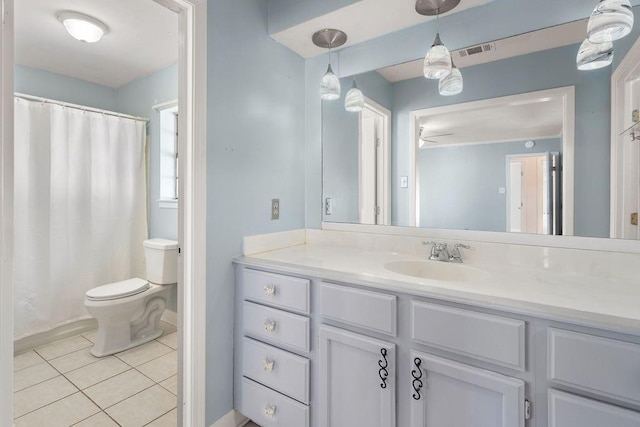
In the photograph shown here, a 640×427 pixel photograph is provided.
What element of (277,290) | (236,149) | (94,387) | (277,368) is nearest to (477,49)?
(236,149)

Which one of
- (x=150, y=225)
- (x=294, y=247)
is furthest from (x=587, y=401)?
(x=150, y=225)

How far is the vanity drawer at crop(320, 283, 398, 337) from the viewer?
Answer: 1.10 meters

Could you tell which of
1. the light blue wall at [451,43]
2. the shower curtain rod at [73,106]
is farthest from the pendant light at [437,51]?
the shower curtain rod at [73,106]

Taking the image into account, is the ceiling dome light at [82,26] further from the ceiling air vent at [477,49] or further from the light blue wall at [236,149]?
the ceiling air vent at [477,49]

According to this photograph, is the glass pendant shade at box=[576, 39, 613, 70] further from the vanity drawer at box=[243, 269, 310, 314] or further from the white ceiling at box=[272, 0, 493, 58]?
the vanity drawer at box=[243, 269, 310, 314]

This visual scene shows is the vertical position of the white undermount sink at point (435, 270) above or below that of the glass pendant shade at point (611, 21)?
below

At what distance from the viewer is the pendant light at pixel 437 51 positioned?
4.50ft

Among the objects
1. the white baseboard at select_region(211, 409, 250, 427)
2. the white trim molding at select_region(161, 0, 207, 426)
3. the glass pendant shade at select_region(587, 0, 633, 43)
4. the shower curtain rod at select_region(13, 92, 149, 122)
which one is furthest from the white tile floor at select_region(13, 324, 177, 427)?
the glass pendant shade at select_region(587, 0, 633, 43)

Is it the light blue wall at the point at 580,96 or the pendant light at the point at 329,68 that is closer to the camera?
the light blue wall at the point at 580,96

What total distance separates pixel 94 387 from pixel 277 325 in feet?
4.57

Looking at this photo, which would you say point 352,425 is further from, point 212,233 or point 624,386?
point 212,233

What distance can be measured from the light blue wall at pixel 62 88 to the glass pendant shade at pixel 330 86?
2611mm

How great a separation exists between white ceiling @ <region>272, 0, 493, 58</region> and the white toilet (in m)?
1.85

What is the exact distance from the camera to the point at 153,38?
231 cm
